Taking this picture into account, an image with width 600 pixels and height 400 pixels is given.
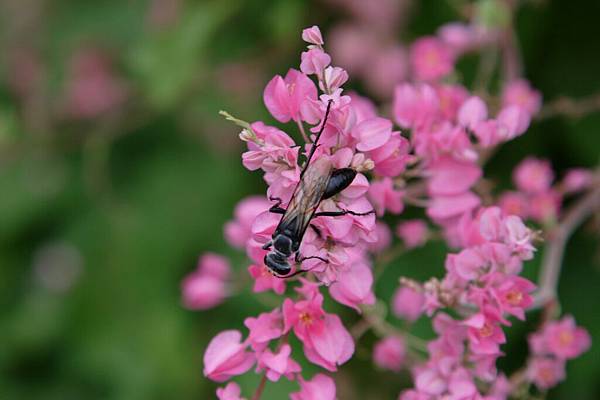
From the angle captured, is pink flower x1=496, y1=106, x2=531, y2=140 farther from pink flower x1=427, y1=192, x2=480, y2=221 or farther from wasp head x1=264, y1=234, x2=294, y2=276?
wasp head x1=264, y1=234, x2=294, y2=276

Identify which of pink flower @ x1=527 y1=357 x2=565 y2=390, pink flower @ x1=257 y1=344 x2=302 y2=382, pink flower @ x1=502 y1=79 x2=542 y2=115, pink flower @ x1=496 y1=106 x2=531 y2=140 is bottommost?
pink flower @ x1=527 y1=357 x2=565 y2=390

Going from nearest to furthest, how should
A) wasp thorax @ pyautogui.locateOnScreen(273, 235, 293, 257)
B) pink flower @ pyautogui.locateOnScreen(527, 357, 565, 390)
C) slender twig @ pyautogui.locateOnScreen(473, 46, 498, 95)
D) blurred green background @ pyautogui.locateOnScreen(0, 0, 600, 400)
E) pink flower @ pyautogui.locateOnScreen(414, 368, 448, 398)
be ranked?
wasp thorax @ pyautogui.locateOnScreen(273, 235, 293, 257) → pink flower @ pyautogui.locateOnScreen(414, 368, 448, 398) → pink flower @ pyautogui.locateOnScreen(527, 357, 565, 390) → slender twig @ pyautogui.locateOnScreen(473, 46, 498, 95) → blurred green background @ pyautogui.locateOnScreen(0, 0, 600, 400)

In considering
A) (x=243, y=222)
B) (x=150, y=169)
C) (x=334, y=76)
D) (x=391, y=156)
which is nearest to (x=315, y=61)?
(x=334, y=76)

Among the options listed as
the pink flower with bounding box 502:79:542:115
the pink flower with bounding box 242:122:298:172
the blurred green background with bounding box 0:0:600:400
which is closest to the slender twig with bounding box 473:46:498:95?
the blurred green background with bounding box 0:0:600:400

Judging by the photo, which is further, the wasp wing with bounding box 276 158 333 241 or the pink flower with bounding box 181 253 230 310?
the pink flower with bounding box 181 253 230 310

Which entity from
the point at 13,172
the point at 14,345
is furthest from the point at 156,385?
the point at 13,172

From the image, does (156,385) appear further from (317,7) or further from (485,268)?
(485,268)

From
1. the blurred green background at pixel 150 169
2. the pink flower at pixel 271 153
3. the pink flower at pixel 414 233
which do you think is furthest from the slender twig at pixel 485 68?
the pink flower at pixel 271 153

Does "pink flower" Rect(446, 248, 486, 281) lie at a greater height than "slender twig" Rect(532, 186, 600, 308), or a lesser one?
greater
